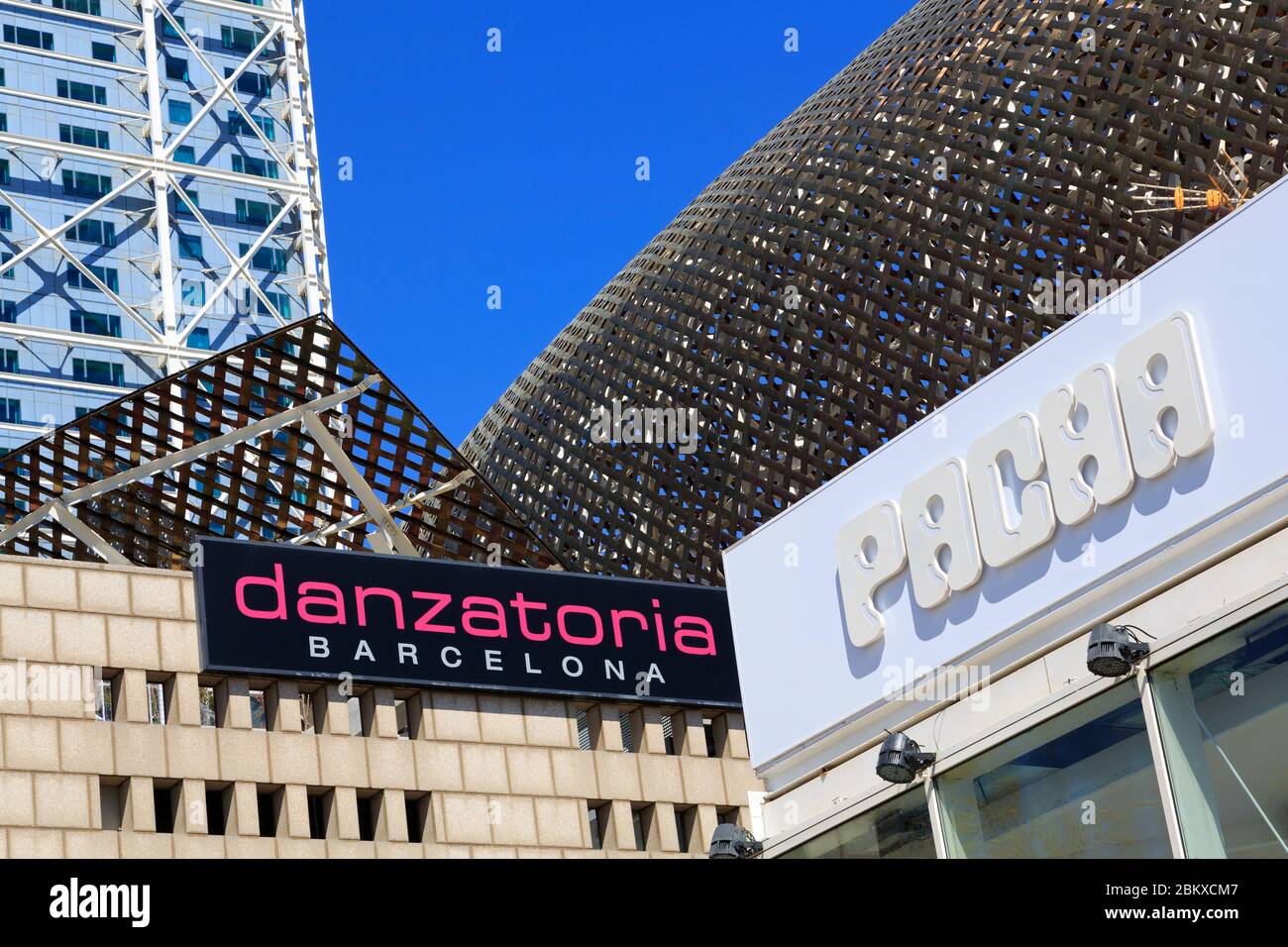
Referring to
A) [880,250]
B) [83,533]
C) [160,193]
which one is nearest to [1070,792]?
[83,533]

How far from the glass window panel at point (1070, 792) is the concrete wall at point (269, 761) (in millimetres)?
11338

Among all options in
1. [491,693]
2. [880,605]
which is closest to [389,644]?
[491,693]

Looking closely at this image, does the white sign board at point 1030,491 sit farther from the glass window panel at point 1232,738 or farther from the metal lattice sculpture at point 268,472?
the metal lattice sculpture at point 268,472

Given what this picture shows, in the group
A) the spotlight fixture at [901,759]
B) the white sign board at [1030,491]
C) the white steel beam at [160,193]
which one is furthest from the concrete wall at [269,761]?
the white steel beam at [160,193]

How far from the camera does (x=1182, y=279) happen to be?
8.48 metres

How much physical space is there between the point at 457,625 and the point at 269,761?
8.43 ft

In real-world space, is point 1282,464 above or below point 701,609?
below

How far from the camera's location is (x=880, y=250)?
32594mm

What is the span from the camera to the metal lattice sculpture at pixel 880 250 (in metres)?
28.1

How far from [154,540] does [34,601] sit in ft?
19.0

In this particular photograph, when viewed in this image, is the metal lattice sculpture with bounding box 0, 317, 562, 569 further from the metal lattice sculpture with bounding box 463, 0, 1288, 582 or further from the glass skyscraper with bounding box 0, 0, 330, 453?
the glass skyscraper with bounding box 0, 0, 330, 453

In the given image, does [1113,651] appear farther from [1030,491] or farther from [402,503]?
[402,503]
